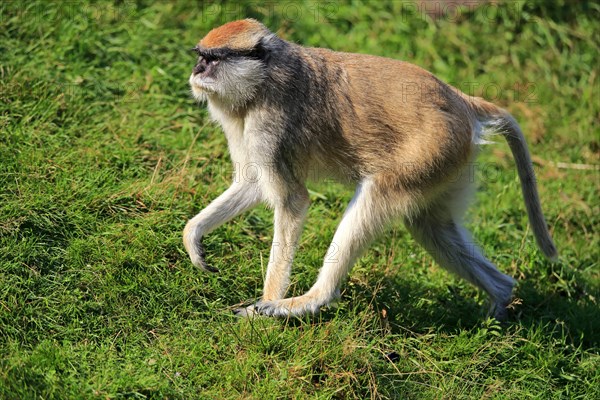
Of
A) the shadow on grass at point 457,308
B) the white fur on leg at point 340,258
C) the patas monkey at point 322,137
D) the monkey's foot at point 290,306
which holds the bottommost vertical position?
the shadow on grass at point 457,308

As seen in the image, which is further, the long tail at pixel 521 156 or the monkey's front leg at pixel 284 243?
the long tail at pixel 521 156

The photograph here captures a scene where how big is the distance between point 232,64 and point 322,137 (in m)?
0.63

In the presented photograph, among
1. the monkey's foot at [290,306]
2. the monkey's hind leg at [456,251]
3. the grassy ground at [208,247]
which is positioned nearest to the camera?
the grassy ground at [208,247]

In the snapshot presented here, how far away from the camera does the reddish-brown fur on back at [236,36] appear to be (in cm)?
416

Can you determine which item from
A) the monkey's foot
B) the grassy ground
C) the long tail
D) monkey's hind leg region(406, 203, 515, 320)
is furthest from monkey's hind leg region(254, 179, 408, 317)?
the long tail

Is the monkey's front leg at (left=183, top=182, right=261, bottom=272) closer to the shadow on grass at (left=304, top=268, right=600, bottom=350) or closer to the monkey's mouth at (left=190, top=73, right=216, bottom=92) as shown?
the monkey's mouth at (left=190, top=73, right=216, bottom=92)

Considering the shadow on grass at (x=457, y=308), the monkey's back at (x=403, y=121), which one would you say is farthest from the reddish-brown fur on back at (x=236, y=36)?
the shadow on grass at (x=457, y=308)

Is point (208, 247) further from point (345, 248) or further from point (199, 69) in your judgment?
point (199, 69)

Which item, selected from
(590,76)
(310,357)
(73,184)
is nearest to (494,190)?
(590,76)

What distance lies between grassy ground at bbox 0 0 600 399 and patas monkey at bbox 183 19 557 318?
1.11 ft

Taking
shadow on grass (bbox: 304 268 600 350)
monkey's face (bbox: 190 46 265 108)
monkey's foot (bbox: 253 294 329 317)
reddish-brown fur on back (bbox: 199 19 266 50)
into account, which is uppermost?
reddish-brown fur on back (bbox: 199 19 266 50)

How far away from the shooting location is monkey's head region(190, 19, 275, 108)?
416 centimetres

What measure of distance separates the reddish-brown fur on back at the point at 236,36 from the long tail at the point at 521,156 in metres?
1.29

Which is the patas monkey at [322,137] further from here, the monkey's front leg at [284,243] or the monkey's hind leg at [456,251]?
the monkey's hind leg at [456,251]
